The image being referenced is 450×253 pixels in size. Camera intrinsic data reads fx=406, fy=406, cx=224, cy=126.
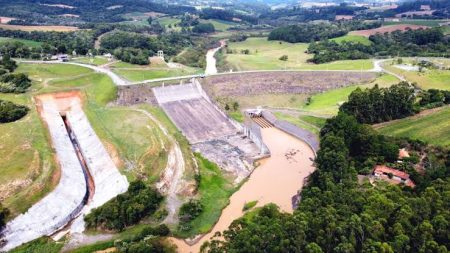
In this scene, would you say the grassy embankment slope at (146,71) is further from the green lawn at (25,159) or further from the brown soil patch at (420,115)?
the brown soil patch at (420,115)

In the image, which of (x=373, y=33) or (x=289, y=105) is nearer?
(x=289, y=105)

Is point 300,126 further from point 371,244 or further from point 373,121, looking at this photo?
point 371,244

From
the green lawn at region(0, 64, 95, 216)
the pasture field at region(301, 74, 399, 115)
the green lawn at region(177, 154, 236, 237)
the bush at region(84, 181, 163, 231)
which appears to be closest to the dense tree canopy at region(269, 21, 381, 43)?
the pasture field at region(301, 74, 399, 115)

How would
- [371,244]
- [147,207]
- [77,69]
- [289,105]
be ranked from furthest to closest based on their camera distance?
[77,69] < [289,105] < [147,207] < [371,244]

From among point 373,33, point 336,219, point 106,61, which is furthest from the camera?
point 373,33

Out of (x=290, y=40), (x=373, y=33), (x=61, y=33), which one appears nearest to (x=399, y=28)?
(x=373, y=33)

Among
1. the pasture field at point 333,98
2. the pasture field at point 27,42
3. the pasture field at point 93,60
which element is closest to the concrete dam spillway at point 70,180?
the pasture field at point 93,60
